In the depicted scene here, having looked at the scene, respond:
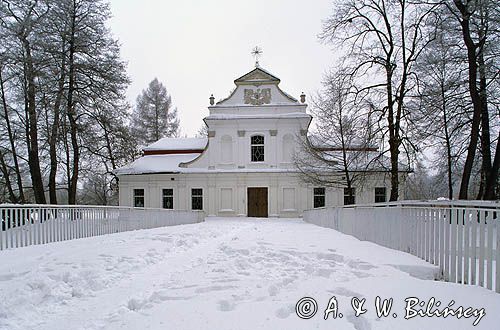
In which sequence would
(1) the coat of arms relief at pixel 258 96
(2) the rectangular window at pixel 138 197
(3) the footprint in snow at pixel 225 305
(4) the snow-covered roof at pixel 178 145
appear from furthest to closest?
(4) the snow-covered roof at pixel 178 145
(2) the rectangular window at pixel 138 197
(1) the coat of arms relief at pixel 258 96
(3) the footprint in snow at pixel 225 305

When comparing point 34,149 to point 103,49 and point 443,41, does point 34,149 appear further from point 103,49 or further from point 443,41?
point 443,41

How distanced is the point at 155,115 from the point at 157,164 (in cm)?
1477

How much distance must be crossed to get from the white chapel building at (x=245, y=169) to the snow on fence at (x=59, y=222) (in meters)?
19.2

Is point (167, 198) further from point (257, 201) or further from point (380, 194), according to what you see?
point (380, 194)

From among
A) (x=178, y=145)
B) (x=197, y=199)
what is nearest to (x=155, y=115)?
(x=178, y=145)

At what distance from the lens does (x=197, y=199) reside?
37.2 metres

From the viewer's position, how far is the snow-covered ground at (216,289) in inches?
163

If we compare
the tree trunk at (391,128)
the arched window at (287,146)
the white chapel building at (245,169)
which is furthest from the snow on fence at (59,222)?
the arched window at (287,146)

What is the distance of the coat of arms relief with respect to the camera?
1467 inches

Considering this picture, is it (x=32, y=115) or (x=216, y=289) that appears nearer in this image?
(x=216, y=289)

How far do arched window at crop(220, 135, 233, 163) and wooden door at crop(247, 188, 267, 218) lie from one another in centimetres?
329

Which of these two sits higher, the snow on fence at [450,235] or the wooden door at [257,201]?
the snow on fence at [450,235]

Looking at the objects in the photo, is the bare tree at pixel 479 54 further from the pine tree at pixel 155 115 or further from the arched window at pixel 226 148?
the pine tree at pixel 155 115

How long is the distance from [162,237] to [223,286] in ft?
20.1
